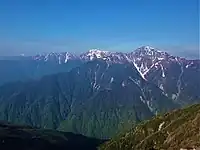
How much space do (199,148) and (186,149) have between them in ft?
14.3

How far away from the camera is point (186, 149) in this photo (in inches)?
4958

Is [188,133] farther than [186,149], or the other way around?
[188,133]

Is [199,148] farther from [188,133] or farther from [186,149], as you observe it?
[188,133]

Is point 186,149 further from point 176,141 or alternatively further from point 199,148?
point 176,141

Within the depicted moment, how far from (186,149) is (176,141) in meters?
75.3

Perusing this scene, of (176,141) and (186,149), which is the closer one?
(186,149)

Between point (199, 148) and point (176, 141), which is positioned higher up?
point (199, 148)

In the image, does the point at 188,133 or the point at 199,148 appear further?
the point at 188,133

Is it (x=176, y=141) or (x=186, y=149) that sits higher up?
(x=186, y=149)

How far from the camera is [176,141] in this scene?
655 feet

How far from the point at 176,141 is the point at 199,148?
254 feet

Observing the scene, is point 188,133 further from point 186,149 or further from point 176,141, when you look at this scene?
point 186,149

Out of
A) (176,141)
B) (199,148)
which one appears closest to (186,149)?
(199,148)
